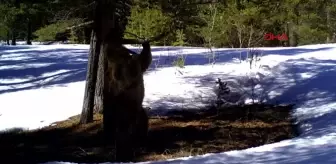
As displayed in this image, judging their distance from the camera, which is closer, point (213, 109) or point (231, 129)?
point (231, 129)

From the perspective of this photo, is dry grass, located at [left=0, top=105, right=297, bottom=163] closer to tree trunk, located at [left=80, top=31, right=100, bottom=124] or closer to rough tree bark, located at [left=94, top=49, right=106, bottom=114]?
tree trunk, located at [left=80, top=31, right=100, bottom=124]

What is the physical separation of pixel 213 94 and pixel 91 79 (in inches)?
104

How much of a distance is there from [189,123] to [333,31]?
22552 millimetres

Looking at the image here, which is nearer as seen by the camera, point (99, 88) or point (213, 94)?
point (99, 88)

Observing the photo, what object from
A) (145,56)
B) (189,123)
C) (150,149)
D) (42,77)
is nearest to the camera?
(145,56)

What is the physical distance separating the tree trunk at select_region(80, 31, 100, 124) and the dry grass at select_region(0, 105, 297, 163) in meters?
0.17

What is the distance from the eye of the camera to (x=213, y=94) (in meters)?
9.59

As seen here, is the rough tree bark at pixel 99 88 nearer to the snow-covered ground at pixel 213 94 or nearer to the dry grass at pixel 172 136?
the dry grass at pixel 172 136

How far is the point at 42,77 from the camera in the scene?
528 inches

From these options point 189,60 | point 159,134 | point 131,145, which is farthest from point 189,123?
point 189,60

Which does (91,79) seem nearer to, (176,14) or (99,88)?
(99,88)

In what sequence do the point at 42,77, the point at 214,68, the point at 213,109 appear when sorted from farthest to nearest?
1. the point at 42,77
2. the point at 214,68
3. the point at 213,109

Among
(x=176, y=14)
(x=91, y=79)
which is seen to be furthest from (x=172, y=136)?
(x=176, y=14)

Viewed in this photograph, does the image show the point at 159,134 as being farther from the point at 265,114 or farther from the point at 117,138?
the point at 265,114
